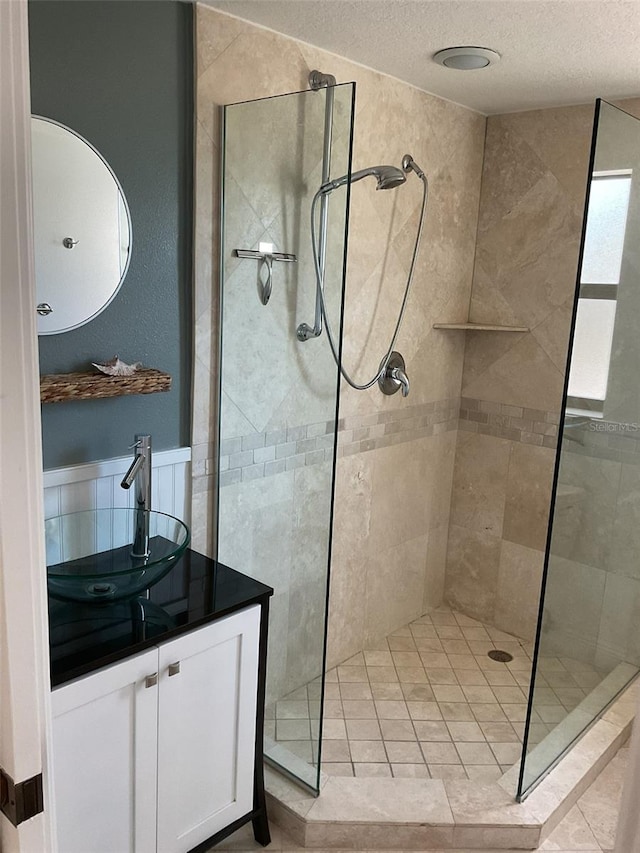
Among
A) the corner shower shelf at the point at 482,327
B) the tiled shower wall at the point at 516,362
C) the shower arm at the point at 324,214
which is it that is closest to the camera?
the shower arm at the point at 324,214

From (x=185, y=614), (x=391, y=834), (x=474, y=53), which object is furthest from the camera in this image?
(x=474, y=53)

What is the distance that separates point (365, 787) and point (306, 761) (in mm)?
206

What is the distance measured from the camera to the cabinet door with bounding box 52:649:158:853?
4.91ft

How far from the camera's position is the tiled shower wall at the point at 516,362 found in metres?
2.90

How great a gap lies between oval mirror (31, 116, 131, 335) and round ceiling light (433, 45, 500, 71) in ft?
3.76

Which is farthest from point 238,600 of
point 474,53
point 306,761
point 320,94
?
point 474,53

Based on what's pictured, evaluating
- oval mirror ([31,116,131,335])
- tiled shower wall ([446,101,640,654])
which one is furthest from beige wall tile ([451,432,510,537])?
oval mirror ([31,116,131,335])

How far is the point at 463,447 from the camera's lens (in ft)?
11.0

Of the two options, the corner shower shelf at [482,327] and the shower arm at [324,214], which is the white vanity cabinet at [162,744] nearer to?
the shower arm at [324,214]

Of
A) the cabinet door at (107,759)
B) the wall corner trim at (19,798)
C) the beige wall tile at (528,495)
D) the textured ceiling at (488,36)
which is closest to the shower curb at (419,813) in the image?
the cabinet door at (107,759)

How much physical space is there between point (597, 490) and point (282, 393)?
1.04 m

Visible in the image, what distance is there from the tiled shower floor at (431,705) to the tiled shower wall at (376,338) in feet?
0.54

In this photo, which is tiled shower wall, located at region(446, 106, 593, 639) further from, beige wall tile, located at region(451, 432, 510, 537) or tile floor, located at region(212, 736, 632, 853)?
tile floor, located at region(212, 736, 632, 853)

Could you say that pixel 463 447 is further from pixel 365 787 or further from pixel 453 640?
pixel 365 787
